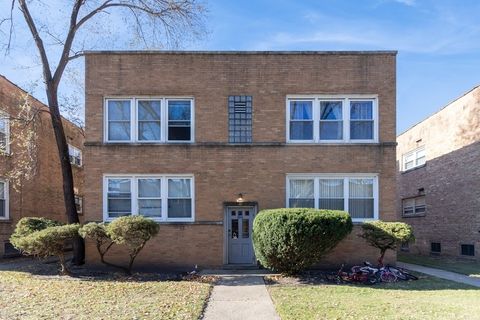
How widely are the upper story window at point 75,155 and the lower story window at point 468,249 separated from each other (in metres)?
19.6

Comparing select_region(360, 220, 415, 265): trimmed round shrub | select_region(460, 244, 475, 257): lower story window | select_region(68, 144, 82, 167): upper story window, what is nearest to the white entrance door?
select_region(360, 220, 415, 265): trimmed round shrub

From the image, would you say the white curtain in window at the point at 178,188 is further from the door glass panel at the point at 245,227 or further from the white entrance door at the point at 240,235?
the door glass panel at the point at 245,227

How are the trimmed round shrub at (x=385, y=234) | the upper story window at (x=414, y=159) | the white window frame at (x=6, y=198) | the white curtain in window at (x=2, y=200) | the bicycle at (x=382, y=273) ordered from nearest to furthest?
the bicycle at (x=382, y=273), the trimmed round shrub at (x=385, y=234), the white curtain in window at (x=2, y=200), the white window frame at (x=6, y=198), the upper story window at (x=414, y=159)

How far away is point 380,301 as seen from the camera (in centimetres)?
952

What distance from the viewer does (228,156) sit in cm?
1470

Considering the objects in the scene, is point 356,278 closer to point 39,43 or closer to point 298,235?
point 298,235

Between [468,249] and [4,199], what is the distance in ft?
62.9

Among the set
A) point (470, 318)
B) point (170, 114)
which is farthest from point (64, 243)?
point (470, 318)

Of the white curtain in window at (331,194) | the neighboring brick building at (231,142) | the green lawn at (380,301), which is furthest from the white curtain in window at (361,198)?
the green lawn at (380,301)

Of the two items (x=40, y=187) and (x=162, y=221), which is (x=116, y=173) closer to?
(x=162, y=221)

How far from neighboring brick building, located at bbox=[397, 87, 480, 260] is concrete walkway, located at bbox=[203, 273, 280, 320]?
10.3m

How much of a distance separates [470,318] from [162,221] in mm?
9537

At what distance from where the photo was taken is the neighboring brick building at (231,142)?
14.6 metres

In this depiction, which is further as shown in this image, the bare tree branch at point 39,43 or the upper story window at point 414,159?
the upper story window at point 414,159
